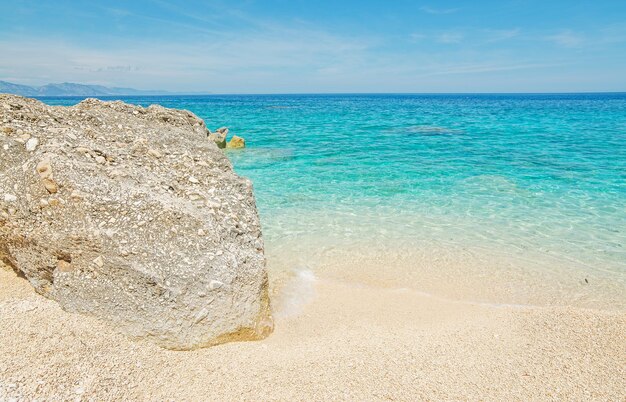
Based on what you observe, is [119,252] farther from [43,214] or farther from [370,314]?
[370,314]

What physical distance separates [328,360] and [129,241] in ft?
6.75

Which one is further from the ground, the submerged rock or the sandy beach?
the submerged rock

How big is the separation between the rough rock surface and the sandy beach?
0.20 meters

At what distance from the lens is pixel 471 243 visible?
276 inches

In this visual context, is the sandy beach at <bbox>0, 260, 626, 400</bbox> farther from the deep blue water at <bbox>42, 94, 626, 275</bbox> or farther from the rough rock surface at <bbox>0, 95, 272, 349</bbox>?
the deep blue water at <bbox>42, 94, 626, 275</bbox>

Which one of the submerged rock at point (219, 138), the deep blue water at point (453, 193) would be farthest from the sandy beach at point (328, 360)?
the submerged rock at point (219, 138)

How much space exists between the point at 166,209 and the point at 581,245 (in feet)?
22.2

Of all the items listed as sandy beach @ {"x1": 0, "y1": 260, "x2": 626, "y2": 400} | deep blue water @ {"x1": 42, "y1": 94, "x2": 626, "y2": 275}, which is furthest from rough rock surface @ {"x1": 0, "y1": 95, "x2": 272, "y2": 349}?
deep blue water @ {"x1": 42, "y1": 94, "x2": 626, "y2": 275}

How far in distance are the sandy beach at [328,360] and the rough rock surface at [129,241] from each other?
197 millimetres

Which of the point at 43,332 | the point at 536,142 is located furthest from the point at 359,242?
the point at 536,142

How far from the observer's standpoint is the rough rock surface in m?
3.44

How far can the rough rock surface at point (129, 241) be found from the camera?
3.44m

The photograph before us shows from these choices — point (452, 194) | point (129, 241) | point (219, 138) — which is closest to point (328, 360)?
point (129, 241)

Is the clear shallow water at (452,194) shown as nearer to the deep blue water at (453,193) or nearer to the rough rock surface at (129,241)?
the deep blue water at (453,193)
